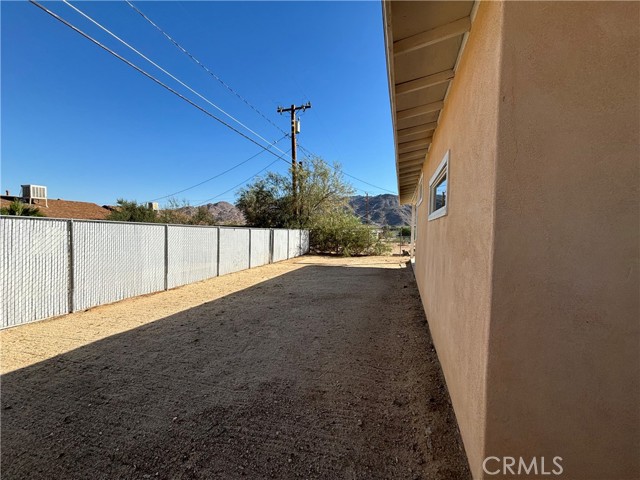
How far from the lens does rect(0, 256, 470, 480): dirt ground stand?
192cm

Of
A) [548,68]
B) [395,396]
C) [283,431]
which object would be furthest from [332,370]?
[548,68]

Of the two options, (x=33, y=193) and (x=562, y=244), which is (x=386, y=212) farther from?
(x=562, y=244)

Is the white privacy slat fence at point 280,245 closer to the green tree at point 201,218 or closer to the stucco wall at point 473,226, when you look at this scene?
the green tree at point 201,218

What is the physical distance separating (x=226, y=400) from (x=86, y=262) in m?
4.66

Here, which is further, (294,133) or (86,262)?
(294,133)

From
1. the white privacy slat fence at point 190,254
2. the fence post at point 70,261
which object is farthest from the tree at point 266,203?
the fence post at point 70,261

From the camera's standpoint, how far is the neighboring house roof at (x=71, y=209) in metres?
21.5

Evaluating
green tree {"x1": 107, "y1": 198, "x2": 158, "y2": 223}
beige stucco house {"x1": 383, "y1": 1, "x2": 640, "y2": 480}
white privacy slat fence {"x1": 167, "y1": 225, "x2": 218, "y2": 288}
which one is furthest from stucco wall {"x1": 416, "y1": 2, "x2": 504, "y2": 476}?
green tree {"x1": 107, "y1": 198, "x2": 158, "y2": 223}

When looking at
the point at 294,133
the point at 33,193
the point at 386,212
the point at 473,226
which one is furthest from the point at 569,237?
the point at 386,212

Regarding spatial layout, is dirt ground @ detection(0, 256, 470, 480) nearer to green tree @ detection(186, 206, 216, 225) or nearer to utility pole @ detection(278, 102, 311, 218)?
utility pole @ detection(278, 102, 311, 218)

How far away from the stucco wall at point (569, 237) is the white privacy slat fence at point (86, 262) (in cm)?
616

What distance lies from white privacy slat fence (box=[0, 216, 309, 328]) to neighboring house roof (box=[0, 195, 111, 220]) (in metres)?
18.3

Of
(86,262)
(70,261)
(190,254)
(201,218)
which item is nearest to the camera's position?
(70,261)

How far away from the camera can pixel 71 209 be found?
23500 millimetres
